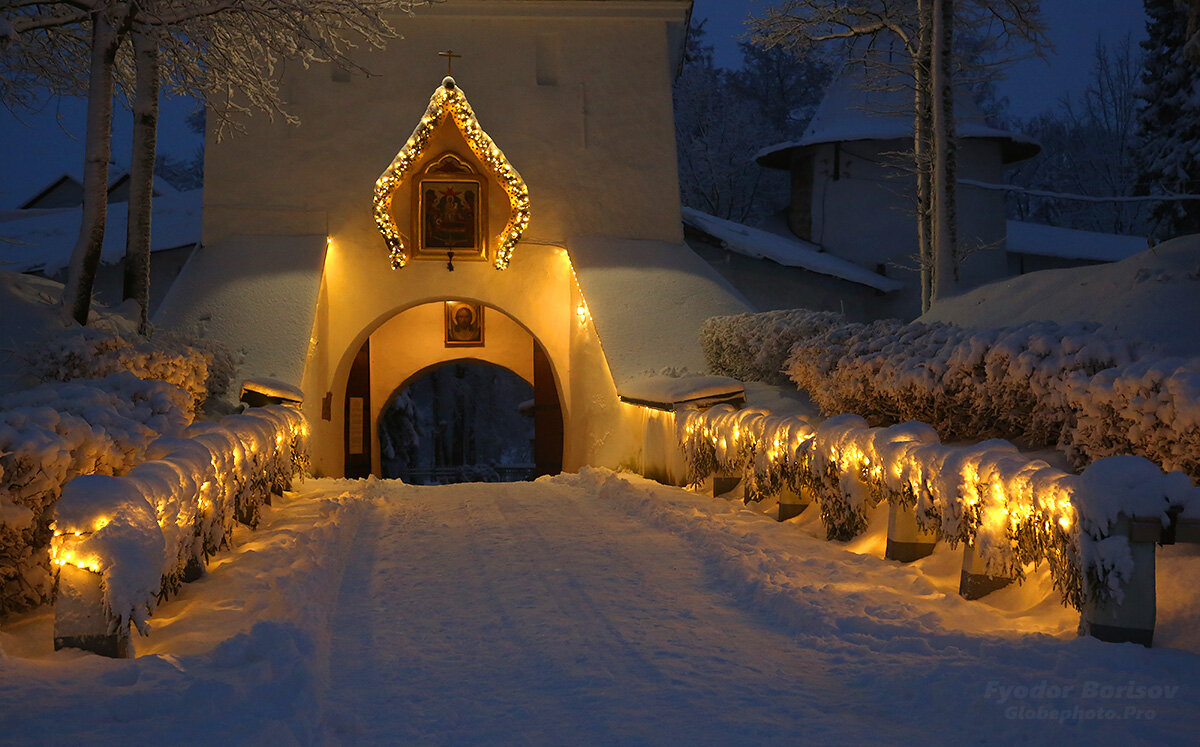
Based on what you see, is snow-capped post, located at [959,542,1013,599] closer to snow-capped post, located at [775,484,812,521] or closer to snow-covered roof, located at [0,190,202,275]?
snow-capped post, located at [775,484,812,521]

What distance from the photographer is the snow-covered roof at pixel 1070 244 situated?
21734mm

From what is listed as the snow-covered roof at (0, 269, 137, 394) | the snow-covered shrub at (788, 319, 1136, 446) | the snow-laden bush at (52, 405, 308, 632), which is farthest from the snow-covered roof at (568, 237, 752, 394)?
the snow-laden bush at (52, 405, 308, 632)

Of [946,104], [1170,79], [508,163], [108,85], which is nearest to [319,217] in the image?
[508,163]

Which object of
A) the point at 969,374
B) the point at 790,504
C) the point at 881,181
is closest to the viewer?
the point at 969,374

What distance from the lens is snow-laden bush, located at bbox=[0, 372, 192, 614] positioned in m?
4.92

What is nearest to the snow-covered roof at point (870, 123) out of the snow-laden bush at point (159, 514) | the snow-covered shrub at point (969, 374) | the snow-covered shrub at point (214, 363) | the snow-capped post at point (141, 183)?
the snow-covered shrub at point (969, 374)

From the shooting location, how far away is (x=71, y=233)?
18.6 metres

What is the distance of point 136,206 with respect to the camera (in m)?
12.2

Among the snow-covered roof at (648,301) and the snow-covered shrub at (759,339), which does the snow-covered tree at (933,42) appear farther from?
the snow-covered roof at (648,301)

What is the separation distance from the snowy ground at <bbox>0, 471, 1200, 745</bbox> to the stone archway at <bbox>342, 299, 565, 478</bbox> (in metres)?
14.8

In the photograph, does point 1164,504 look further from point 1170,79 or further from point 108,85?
point 1170,79

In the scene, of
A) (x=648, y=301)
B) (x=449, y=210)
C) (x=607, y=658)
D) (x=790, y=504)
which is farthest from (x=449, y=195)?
(x=607, y=658)

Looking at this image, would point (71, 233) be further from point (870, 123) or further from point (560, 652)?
point (560, 652)

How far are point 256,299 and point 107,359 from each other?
5.63m
